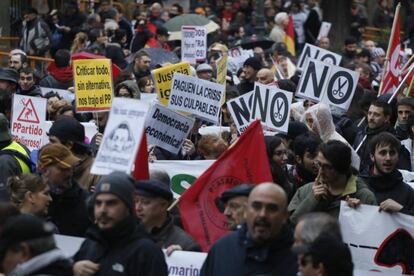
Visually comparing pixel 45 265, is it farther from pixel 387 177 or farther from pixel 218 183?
pixel 387 177

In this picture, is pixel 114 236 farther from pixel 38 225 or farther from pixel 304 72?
pixel 304 72

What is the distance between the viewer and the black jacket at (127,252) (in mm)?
8133

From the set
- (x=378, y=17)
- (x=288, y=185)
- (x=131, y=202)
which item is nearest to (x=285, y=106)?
(x=288, y=185)

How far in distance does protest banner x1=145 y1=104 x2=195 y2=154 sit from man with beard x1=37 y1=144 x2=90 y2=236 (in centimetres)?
258

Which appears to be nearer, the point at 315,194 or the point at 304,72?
the point at 315,194

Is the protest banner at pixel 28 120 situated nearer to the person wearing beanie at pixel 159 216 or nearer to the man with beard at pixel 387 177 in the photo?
the man with beard at pixel 387 177

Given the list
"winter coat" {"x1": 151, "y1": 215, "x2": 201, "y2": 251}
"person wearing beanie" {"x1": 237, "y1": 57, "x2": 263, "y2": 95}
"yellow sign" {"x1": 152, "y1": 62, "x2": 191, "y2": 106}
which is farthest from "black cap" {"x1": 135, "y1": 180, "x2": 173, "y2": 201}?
"person wearing beanie" {"x1": 237, "y1": 57, "x2": 263, "y2": 95}

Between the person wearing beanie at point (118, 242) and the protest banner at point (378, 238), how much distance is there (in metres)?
2.12

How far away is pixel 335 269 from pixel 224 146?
4.67 metres

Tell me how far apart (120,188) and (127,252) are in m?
0.37

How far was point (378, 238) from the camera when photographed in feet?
33.2

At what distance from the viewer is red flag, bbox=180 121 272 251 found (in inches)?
381

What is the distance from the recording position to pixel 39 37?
82.4 feet

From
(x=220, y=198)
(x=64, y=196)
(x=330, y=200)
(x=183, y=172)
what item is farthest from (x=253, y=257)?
(x=183, y=172)
